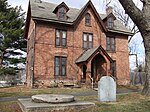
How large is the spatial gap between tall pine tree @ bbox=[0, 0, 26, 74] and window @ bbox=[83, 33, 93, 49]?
14.7 meters

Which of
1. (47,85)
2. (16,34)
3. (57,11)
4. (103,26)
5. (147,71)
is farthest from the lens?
(16,34)

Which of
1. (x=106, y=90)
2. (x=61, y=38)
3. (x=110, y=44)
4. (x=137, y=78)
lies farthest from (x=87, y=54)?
(x=137, y=78)

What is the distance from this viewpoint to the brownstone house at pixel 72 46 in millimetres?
22750

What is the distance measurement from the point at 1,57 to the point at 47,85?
17.5 m

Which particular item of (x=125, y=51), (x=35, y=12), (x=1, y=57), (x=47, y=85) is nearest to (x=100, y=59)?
(x=125, y=51)

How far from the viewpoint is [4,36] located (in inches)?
1399

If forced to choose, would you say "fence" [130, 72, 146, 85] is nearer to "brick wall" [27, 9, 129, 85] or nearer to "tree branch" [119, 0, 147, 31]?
"brick wall" [27, 9, 129, 85]

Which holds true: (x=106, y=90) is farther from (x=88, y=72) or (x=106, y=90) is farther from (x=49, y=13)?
(x=49, y=13)

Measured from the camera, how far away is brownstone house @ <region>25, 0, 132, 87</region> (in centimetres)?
2275

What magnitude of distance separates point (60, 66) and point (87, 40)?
5.27 m

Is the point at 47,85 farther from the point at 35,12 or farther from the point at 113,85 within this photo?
the point at 113,85

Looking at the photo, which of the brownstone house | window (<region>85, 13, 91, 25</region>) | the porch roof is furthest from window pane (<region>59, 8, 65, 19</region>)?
the porch roof

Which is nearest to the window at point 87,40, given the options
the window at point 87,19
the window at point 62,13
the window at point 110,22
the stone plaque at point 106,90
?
the window at point 87,19

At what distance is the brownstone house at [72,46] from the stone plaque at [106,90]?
453 inches
